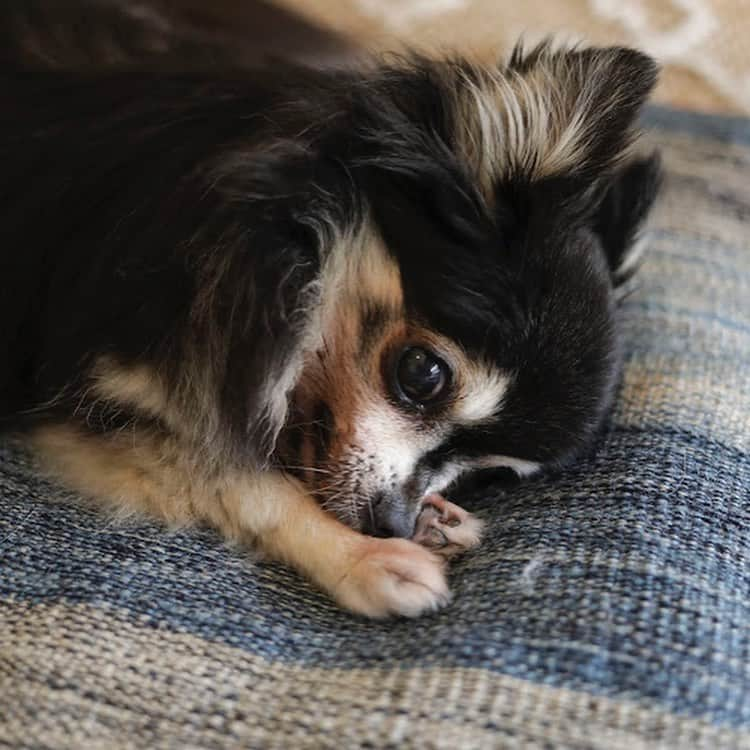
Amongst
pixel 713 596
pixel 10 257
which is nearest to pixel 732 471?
pixel 713 596

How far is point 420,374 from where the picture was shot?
1.46 m

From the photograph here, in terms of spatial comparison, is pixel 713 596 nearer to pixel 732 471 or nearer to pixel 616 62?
pixel 732 471

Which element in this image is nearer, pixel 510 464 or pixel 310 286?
pixel 310 286

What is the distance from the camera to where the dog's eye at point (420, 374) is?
1454mm

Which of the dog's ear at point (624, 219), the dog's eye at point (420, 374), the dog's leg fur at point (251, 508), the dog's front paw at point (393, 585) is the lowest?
the dog's leg fur at point (251, 508)

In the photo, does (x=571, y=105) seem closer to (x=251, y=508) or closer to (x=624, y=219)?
(x=624, y=219)

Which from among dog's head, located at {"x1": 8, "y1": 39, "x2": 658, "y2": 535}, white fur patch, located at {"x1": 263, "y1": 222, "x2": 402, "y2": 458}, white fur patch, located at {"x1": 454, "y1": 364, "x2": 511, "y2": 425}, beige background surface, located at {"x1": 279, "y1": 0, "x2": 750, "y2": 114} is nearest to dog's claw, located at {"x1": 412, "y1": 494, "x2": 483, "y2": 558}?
dog's head, located at {"x1": 8, "y1": 39, "x2": 658, "y2": 535}

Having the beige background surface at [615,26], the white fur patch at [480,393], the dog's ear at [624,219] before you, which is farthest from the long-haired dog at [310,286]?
the beige background surface at [615,26]

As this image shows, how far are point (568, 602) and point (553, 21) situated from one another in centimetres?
207

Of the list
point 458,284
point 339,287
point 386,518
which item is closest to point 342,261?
point 339,287

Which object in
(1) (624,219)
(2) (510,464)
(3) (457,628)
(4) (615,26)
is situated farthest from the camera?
(4) (615,26)

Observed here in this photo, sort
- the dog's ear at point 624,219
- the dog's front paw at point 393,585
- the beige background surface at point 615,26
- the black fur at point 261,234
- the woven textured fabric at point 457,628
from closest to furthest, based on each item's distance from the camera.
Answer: the woven textured fabric at point 457,628, the dog's front paw at point 393,585, the black fur at point 261,234, the dog's ear at point 624,219, the beige background surface at point 615,26

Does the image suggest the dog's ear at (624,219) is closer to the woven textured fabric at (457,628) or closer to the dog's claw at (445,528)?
the woven textured fabric at (457,628)

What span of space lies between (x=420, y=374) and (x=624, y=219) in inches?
23.9
